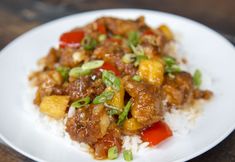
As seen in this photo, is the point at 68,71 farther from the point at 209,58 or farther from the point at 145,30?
the point at 209,58

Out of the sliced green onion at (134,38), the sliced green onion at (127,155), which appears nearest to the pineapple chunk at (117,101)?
the sliced green onion at (127,155)

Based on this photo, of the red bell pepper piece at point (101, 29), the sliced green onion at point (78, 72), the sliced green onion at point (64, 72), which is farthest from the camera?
the red bell pepper piece at point (101, 29)

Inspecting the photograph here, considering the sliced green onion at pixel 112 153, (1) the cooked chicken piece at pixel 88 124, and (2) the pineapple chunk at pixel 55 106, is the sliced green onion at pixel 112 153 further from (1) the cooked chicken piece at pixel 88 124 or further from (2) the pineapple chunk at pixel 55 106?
(2) the pineapple chunk at pixel 55 106

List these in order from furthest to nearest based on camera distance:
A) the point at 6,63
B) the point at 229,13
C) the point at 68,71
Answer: the point at 229,13 → the point at 6,63 → the point at 68,71

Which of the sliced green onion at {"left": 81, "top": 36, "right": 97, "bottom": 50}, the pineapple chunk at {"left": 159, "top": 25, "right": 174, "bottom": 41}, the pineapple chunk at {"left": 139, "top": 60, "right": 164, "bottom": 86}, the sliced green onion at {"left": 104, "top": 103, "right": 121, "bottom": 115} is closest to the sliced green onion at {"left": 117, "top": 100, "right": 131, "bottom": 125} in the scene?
the sliced green onion at {"left": 104, "top": 103, "right": 121, "bottom": 115}

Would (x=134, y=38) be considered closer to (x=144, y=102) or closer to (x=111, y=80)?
(x=111, y=80)

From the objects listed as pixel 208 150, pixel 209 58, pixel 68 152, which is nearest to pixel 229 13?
pixel 209 58

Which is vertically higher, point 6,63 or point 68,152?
point 6,63
